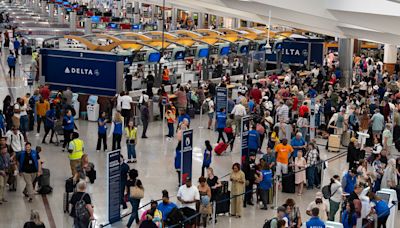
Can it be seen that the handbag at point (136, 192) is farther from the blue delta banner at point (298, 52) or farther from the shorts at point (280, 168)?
the blue delta banner at point (298, 52)

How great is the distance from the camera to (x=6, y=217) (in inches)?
530

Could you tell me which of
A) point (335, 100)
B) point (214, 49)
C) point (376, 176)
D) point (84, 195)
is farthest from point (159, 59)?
point (84, 195)

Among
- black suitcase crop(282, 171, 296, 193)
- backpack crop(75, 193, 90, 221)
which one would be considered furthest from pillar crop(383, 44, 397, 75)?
backpack crop(75, 193, 90, 221)

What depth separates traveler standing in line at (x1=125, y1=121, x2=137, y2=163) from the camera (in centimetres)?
1700

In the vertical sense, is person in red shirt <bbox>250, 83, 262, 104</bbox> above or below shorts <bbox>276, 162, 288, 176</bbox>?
above

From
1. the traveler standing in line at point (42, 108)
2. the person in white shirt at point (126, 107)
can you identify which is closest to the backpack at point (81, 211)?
the traveler standing in line at point (42, 108)

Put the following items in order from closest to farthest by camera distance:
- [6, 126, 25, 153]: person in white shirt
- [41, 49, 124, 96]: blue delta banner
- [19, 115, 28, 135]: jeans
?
[6, 126, 25, 153]: person in white shirt
[19, 115, 28, 135]: jeans
[41, 49, 124, 96]: blue delta banner

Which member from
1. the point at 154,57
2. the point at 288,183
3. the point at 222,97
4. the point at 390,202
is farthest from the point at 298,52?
the point at 390,202

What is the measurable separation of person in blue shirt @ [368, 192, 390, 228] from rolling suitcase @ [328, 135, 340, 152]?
24.7 feet

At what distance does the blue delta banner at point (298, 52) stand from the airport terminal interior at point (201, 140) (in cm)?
152

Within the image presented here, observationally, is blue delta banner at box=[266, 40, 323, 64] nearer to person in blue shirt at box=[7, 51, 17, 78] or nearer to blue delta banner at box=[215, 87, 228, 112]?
person in blue shirt at box=[7, 51, 17, 78]

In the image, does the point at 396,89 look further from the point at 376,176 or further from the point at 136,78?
the point at 376,176

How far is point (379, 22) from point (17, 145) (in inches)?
321

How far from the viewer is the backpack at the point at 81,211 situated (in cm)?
1166
